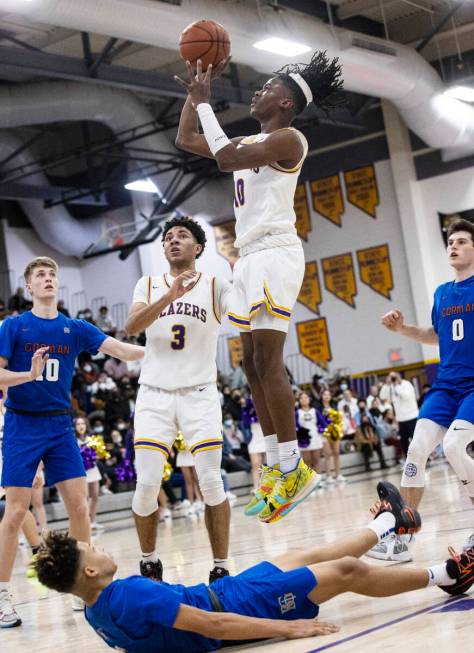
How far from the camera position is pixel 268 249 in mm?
5121

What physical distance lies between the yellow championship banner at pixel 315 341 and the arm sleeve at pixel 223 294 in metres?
19.3

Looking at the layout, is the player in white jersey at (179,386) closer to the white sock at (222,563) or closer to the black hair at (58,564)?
the white sock at (222,563)

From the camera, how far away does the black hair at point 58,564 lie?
370cm

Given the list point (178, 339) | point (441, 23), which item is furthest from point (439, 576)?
point (441, 23)

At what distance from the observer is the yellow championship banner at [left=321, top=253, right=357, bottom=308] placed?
24.7 meters

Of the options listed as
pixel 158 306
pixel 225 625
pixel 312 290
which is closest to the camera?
pixel 225 625

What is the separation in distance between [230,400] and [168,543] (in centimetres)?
908

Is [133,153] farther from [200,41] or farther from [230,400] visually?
[200,41]

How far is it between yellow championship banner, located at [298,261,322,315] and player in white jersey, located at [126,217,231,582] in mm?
19484

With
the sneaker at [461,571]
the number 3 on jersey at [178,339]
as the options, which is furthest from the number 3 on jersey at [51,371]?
the sneaker at [461,571]

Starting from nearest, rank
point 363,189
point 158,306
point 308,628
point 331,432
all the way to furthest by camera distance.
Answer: point 308,628
point 158,306
point 331,432
point 363,189

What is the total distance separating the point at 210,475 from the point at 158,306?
3.50 ft

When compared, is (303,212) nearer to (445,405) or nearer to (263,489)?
(445,405)

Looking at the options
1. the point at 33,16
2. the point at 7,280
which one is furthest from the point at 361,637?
the point at 7,280
